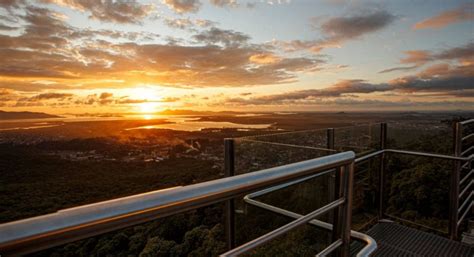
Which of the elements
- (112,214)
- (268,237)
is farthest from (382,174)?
(112,214)

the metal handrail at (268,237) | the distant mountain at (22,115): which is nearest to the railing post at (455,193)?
the metal handrail at (268,237)

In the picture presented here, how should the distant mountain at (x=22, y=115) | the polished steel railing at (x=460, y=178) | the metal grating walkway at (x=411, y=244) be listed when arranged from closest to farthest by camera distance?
the metal grating walkway at (x=411, y=244) → the polished steel railing at (x=460, y=178) → the distant mountain at (x=22, y=115)

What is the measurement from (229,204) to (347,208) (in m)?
1.24

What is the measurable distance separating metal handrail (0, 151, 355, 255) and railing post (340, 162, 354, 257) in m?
0.65

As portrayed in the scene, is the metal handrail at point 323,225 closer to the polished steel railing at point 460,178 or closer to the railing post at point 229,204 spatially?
the railing post at point 229,204

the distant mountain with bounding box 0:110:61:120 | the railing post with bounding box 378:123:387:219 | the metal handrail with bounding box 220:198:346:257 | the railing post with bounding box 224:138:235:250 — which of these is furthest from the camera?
the distant mountain with bounding box 0:110:61:120

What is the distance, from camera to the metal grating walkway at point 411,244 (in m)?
3.09

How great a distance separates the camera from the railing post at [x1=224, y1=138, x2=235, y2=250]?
2.21 meters

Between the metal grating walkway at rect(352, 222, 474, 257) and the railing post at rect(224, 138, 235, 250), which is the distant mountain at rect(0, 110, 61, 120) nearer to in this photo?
the railing post at rect(224, 138, 235, 250)

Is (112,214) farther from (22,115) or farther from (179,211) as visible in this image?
(22,115)

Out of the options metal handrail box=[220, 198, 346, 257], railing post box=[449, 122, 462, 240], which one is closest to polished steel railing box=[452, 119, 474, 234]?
railing post box=[449, 122, 462, 240]

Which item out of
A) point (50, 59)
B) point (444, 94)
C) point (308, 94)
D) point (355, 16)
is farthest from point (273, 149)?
point (50, 59)

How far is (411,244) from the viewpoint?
327cm

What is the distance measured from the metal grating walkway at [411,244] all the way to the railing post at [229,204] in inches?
60.3
